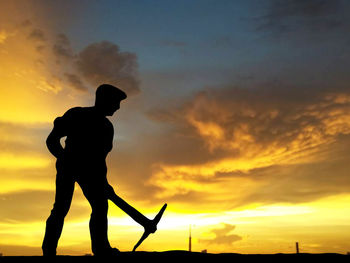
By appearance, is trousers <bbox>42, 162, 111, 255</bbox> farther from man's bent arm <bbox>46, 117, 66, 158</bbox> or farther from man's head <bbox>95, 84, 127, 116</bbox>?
man's head <bbox>95, 84, 127, 116</bbox>

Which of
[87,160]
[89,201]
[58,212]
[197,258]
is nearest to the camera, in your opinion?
[197,258]

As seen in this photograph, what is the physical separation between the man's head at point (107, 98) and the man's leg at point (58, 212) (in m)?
1.20

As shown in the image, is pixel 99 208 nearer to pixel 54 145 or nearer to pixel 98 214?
pixel 98 214

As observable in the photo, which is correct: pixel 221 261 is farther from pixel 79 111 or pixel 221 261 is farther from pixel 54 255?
pixel 79 111

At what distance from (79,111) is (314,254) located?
4.08 m

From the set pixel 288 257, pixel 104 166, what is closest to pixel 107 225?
pixel 104 166

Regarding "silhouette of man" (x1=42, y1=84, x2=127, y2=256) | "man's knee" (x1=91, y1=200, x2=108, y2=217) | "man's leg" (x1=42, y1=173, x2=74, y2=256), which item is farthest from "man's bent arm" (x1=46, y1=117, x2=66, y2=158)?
"man's knee" (x1=91, y1=200, x2=108, y2=217)

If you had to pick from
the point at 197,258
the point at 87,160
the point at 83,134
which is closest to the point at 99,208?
the point at 87,160

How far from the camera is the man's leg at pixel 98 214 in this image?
248 inches

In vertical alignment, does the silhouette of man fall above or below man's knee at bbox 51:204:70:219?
above

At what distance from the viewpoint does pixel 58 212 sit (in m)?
6.25

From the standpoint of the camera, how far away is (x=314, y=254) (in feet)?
→ 18.3

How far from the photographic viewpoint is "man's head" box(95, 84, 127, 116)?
6502 mm

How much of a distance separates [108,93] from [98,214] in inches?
76.0
